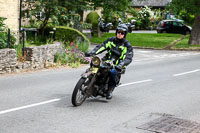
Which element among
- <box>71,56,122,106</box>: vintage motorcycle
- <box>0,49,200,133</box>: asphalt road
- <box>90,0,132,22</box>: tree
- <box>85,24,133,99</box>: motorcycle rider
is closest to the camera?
<box>0,49,200,133</box>: asphalt road

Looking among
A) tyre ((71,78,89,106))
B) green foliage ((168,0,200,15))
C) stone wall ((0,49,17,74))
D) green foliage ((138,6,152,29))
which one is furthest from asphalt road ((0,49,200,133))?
green foliage ((138,6,152,29))

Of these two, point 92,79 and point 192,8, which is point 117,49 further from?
point 192,8

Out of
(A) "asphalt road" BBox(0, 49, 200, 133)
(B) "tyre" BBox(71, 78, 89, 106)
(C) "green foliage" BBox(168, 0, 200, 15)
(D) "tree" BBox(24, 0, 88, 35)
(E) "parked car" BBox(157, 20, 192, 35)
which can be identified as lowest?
(A) "asphalt road" BBox(0, 49, 200, 133)

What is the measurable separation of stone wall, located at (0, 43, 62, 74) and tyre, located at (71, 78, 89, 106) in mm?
5492

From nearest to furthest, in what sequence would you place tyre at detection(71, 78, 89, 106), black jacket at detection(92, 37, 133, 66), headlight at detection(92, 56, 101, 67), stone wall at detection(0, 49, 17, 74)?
tyre at detection(71, 78, 89, 106), headlight at detection(92, 56, 101, 67), black jacket at detection(92, 37, 133, 66), stone wall at detection(0, 49, 17, 74)

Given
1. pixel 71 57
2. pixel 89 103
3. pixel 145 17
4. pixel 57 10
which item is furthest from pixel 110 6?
pixel 145 17

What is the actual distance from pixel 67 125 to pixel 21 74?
6.93 metres

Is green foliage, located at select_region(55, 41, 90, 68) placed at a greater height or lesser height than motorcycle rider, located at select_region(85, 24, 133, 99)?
A: lesser

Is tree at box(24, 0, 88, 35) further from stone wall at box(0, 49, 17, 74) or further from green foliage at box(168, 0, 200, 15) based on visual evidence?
stone wall at box(0, 49, 17, 74)

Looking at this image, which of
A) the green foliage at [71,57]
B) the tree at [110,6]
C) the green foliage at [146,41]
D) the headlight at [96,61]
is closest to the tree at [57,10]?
the tree at [110,6]

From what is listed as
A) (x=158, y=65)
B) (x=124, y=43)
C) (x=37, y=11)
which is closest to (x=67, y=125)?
(x=124, y=43)

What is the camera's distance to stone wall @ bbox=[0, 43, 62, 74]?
541 inches

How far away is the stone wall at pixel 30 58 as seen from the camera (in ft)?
45.1

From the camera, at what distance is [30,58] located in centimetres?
1505
